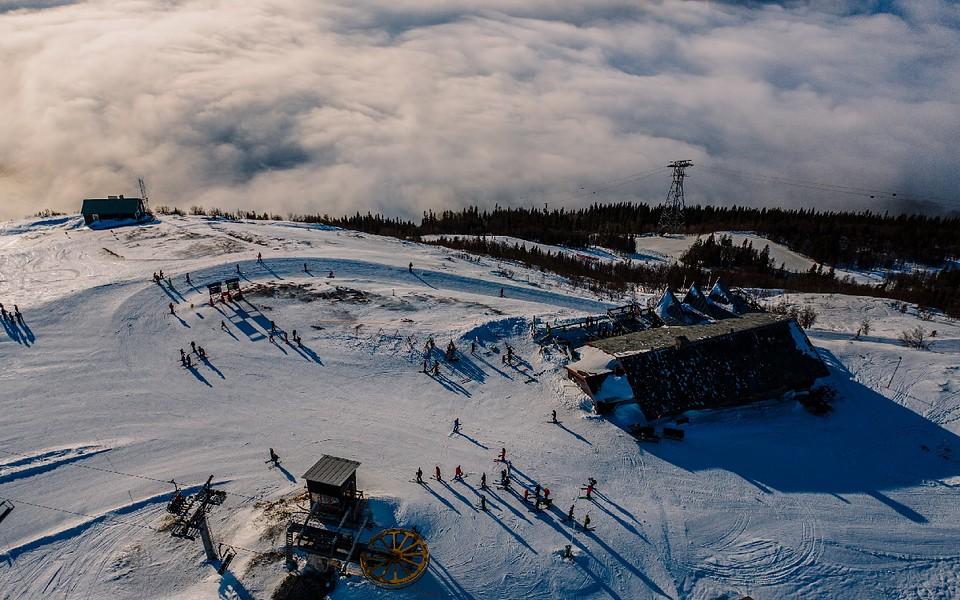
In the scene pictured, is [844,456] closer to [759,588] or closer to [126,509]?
[759,588]

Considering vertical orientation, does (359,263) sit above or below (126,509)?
above

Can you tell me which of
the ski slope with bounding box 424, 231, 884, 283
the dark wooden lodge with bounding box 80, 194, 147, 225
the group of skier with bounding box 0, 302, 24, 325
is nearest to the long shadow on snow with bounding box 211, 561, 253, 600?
the group of skier with bounding box 0, 302, 24, 325

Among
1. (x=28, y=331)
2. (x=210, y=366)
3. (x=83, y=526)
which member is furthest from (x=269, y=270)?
(x=83, y=526)

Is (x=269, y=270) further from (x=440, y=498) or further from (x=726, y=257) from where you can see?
(x=726, y=257)

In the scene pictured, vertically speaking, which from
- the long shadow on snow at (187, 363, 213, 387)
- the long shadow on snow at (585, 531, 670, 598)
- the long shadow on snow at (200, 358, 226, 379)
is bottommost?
the long shadow on snow at (585, 531, 670, 598)

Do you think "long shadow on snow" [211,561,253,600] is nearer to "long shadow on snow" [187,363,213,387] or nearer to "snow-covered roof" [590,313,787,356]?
"long shadow on snow" [187,363,213,387]

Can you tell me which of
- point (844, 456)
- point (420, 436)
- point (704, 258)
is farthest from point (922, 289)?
point (420, 436)
